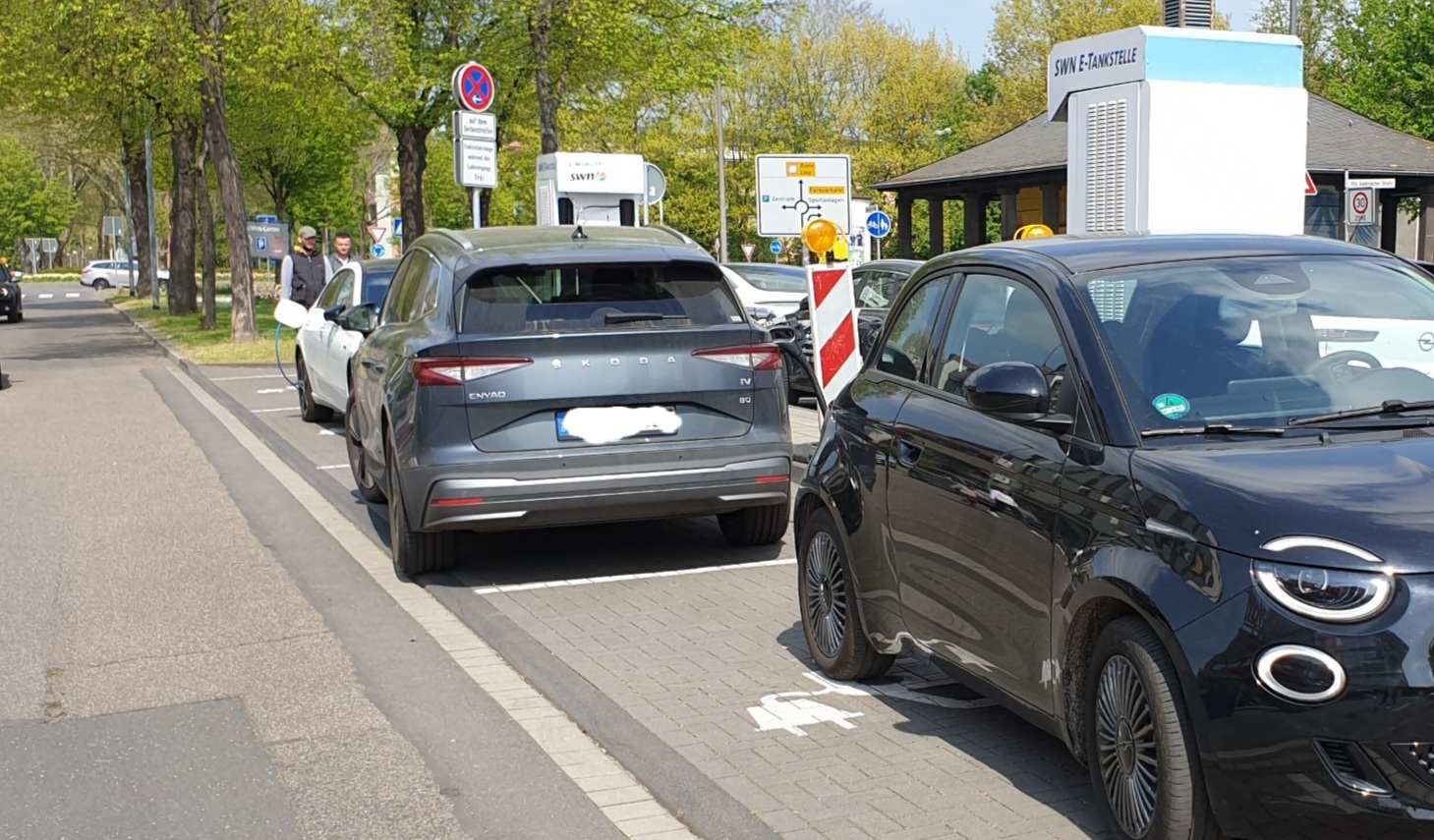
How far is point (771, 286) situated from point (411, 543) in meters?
13.8

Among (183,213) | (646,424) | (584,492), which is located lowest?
(584,492)

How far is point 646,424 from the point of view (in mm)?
7785

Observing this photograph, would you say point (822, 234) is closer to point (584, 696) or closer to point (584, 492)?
point (584, 492)

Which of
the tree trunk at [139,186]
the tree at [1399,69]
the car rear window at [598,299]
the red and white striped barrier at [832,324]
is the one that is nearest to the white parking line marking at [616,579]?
the car rear window at [598,299]

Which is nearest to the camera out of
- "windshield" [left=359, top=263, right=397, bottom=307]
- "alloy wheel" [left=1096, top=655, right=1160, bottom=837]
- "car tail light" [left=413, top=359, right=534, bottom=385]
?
"alloy wheel" [left=1096, top=655, right=1160, bottom=837]

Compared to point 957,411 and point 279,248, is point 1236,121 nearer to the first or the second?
point 957,411

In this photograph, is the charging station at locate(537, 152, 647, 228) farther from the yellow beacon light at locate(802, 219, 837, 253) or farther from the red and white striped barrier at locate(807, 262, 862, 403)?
the red and white striped barrier at locate(807, 262, 862, 403)

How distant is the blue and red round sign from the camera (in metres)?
16.5

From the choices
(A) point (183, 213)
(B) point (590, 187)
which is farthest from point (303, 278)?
(A) point (183, 213)

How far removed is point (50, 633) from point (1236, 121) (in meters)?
10.4

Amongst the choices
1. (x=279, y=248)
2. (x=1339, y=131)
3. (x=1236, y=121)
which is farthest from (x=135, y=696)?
(x=279, y=248)

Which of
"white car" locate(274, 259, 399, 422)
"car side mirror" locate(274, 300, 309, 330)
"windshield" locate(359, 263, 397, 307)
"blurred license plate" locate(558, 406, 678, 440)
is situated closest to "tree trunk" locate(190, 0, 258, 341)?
"white car" locate(274, 259, 399, 422)

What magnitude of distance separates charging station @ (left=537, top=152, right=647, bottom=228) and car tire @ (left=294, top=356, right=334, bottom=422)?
958cm

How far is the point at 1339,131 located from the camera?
3372 cm
